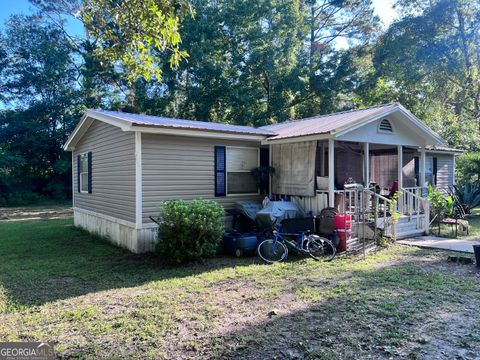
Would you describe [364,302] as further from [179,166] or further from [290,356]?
[179,166]

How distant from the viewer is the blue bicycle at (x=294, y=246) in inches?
286

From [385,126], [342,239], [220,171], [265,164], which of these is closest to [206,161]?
[220,171]

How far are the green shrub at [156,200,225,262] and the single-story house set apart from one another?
1.22 metres

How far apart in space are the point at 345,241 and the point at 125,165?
5460mm

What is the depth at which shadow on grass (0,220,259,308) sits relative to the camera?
18.2ft

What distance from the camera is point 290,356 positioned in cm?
333

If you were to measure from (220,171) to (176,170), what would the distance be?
128 cm

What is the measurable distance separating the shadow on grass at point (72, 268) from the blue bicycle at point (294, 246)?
0.32 meters

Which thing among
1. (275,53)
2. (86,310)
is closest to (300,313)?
(86,310)

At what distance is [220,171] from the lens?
367 inches

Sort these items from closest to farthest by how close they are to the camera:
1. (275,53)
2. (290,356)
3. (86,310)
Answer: (290,356), (86,310), (275,53)

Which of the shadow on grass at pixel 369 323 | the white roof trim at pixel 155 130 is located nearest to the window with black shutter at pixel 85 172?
the white roof trim at pixel 155 130

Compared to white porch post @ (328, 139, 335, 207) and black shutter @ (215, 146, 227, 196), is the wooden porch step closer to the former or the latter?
white porch post @ (328, 139, 335, 207)

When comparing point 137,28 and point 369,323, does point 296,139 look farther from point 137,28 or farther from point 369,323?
point 369,323
